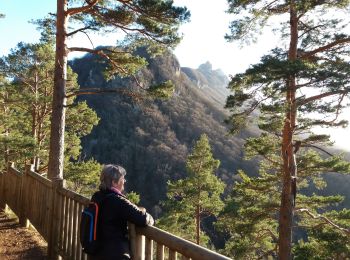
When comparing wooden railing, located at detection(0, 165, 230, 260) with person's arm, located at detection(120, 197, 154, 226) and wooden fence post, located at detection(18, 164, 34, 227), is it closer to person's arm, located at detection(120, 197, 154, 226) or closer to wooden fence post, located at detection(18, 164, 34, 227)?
wooden fence post, located at detection(18, 164, 34, 227)

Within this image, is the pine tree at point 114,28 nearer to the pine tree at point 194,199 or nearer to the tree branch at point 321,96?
the tree branch at point 321,96

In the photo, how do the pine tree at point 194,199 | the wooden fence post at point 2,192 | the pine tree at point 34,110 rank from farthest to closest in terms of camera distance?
the pine tree at point 194,199, the pine tree at point 34,110, the wooden fence post at point 2,192

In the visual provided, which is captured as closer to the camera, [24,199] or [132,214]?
[132,214]

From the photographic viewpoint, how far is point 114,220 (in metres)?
3.53

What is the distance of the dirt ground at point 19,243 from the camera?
714 cm

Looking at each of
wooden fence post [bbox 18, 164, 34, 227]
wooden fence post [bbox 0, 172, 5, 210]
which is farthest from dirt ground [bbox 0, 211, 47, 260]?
wooden fence post [bbox 0, 172, 5, 210]

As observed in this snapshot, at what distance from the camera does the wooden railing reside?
3.33 metres

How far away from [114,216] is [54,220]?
10.7ft

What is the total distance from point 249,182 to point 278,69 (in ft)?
22.9

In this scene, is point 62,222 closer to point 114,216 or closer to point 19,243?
point 19,243

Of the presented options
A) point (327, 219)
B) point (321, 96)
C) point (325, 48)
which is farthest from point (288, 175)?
point (325, 48)

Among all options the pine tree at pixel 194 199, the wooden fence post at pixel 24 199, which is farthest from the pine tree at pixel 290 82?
the pine tree at pixel 194 199

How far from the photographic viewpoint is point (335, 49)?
39.6 feet

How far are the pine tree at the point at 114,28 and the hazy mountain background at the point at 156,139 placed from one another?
70.9 m
